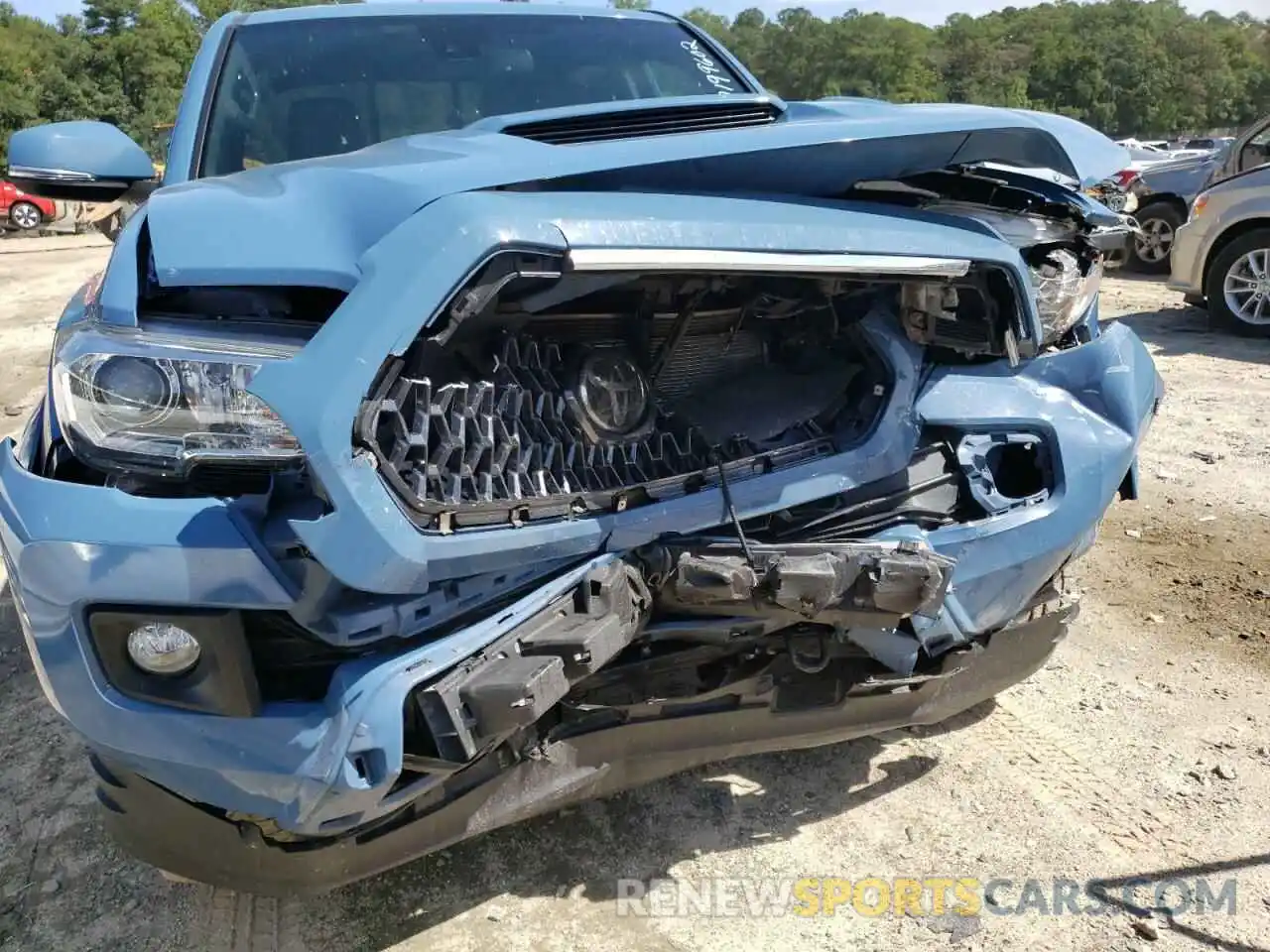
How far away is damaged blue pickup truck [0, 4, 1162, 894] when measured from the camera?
5.48 feet

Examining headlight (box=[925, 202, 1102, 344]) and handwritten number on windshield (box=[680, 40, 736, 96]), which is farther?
handwritten number on windshield (box=[680, 40, 736, 96])

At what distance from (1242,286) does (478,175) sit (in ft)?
27.5

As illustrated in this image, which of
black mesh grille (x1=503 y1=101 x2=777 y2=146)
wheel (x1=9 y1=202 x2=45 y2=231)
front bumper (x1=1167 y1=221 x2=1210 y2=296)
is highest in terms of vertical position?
black mesh grille (x1=503 y1=101 x2=777 y2=146)

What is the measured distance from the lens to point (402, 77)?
123 inches

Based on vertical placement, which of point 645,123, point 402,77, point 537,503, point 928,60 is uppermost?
point 928,60

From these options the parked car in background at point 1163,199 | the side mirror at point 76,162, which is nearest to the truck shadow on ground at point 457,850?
the side mirror at point 76,162

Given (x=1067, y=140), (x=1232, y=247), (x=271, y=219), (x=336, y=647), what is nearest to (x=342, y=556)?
(x=336, y=647)

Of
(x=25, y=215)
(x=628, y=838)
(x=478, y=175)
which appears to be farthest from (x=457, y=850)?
(x=25, y=215)

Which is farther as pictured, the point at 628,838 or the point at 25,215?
the point at 25,215

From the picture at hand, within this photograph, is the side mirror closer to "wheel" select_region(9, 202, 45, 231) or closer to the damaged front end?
the damaged front end

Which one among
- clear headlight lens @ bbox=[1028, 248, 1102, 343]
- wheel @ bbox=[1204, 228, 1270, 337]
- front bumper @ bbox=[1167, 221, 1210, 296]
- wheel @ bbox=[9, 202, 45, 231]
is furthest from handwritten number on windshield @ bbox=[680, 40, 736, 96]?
wheel @ bbox=[9, 202, 45, 231]

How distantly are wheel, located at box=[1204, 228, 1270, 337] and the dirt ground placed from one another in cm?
560

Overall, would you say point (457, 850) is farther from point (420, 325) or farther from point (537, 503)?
point (420, 325)

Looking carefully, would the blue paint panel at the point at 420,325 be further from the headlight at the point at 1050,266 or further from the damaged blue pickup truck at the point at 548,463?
the headlight at the point at 1050,266
